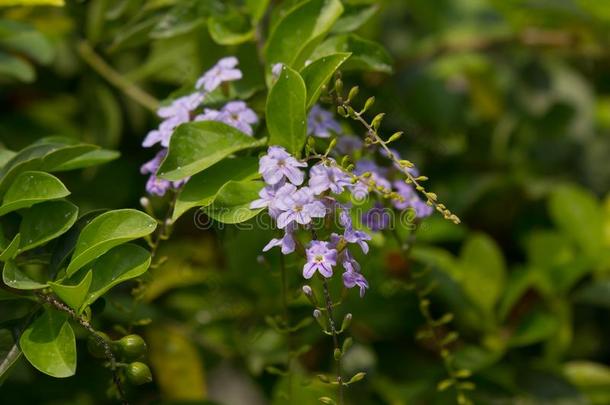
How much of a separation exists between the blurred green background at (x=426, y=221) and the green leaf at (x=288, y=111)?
0.81ft

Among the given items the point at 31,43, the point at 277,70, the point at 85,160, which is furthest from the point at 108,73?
the point at 277,70

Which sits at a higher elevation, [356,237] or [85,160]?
[356,237]

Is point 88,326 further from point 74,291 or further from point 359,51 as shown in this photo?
point 359,51

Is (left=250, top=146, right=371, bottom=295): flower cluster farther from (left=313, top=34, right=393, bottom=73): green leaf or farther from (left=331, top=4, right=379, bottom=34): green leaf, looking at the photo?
(left=331, top=4, right=379, bottom=34): green leaf

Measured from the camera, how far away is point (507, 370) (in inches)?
75.2

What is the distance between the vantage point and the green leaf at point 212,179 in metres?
1.21

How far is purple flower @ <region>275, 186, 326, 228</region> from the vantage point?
1086mm

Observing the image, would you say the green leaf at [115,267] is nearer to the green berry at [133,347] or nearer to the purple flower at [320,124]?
the green berry at [133,347]

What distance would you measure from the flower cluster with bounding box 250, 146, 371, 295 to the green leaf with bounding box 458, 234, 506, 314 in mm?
859

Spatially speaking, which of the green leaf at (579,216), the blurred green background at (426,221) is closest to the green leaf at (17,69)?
the blurred green background at (426,221)

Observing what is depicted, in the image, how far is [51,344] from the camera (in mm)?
1121

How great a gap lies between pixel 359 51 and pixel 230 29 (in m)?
0.25

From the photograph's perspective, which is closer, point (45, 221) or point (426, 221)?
point (45, 221)

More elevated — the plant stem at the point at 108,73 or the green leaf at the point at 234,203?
the plant stem at the point at 108,73
